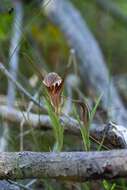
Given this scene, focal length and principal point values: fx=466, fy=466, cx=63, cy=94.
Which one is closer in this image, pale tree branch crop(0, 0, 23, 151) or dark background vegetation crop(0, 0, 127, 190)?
pale tree branch crop(0, 0, 23, 151)

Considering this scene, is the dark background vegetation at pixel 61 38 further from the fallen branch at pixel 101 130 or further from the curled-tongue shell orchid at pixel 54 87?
the curled-tongue shell orchid at pixel 54 87

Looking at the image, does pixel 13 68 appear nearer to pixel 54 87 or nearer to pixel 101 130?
pixel 101 130

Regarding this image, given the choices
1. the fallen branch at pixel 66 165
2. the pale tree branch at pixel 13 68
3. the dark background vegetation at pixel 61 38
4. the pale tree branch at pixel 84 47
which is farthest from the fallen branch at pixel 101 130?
the dark background vegetation at pixel 61 38

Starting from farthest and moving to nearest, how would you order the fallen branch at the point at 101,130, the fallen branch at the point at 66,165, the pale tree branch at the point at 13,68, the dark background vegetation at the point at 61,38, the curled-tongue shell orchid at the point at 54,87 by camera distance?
the dark background vegetation at the point at 61,38 < the pale tree branch at the point at 13,68 < the fallen branch at the point at 101,130 < the curled-tongue shell orchid at the point at 54,87 < the fallen branch at the point at 66,165

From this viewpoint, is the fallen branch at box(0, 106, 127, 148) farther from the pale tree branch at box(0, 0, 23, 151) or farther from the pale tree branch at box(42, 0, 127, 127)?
the pale tree branch at box(42, 0, 127, 127)

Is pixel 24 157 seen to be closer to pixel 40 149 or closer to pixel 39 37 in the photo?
pixel 40 149

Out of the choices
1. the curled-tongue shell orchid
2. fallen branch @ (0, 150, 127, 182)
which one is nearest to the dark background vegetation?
the curled-tongue shell orchid

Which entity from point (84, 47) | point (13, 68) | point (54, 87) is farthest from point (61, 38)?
point (54, 87)
